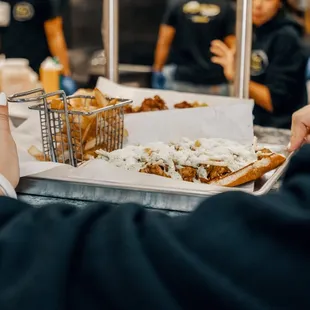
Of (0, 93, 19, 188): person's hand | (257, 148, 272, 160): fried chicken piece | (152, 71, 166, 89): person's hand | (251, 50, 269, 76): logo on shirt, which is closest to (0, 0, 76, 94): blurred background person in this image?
(152, 71, 166, 89): person's hand

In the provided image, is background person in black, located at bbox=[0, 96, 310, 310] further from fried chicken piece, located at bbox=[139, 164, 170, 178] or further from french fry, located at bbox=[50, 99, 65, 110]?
french fry, located at bbox=[50, 99, 65, 110]

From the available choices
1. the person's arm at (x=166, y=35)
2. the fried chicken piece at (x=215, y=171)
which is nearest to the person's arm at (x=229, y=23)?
the person's arm at (x=166, y=35)

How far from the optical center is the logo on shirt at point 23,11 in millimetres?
4004

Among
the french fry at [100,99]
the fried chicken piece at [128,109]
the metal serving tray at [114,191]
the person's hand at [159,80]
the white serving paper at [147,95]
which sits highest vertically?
the french fry at [100,99]

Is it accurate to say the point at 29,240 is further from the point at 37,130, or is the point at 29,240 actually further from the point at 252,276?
the point at 37,130

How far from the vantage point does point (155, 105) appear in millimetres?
1671

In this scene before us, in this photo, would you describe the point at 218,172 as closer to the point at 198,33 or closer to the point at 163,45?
the point at 198,33

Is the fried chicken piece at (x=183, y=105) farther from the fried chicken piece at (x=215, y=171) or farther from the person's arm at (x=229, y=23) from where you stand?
the person's arm at (x=229, y=23)

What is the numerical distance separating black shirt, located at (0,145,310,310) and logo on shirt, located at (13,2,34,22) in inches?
139

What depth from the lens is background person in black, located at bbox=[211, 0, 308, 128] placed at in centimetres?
316

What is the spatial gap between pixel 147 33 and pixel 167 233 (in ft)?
13.8

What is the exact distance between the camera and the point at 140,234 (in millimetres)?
624

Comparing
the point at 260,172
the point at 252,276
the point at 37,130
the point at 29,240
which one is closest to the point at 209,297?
the point at 252,276

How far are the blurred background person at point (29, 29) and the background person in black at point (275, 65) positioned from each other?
127 centimetres
